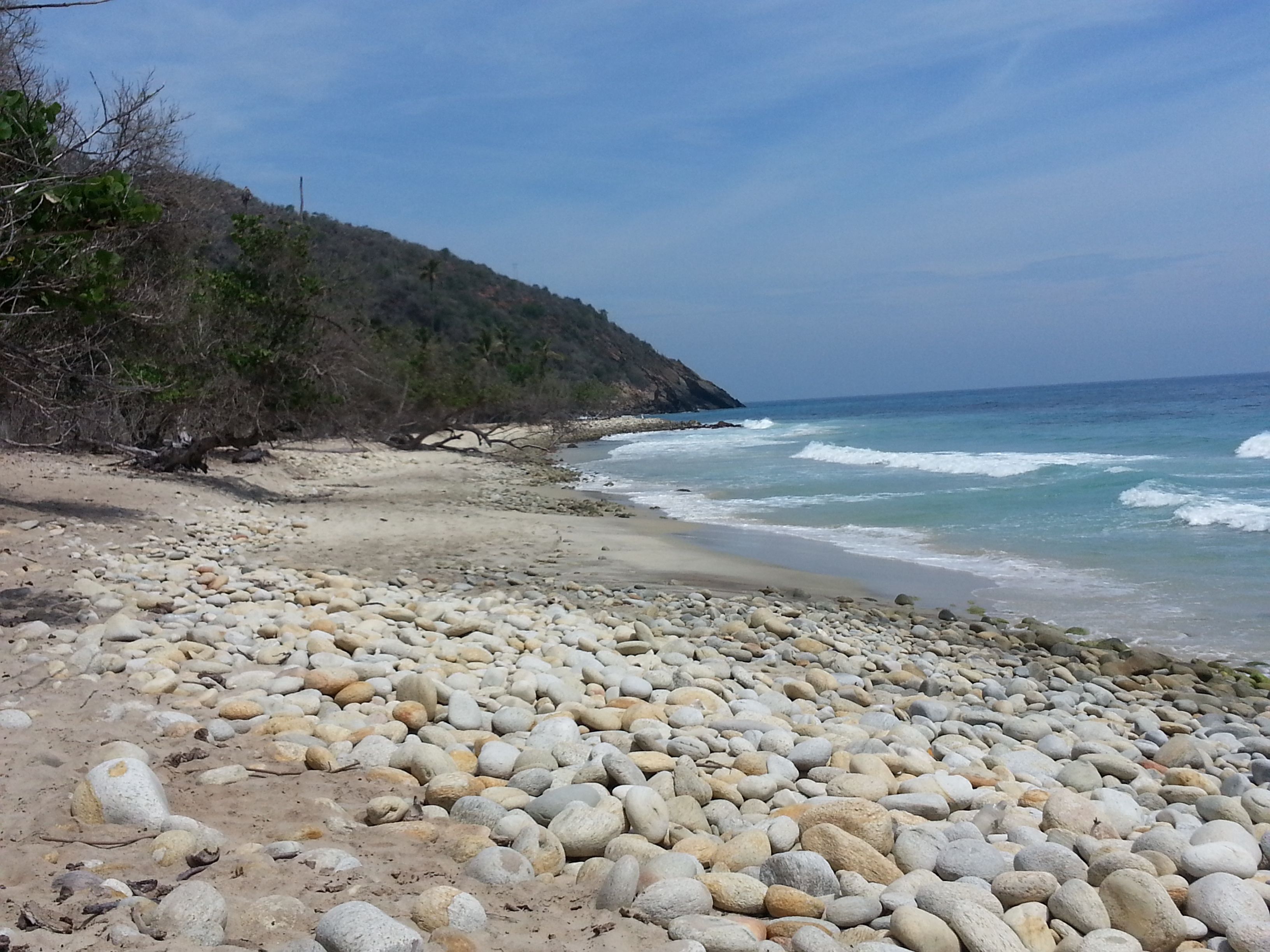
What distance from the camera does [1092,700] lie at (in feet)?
19.9

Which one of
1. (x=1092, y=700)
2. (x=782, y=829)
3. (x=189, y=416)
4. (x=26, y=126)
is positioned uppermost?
(x=26, y=126)

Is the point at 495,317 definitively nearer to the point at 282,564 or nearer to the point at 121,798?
the point at 282,564

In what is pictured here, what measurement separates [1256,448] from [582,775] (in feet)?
92.1

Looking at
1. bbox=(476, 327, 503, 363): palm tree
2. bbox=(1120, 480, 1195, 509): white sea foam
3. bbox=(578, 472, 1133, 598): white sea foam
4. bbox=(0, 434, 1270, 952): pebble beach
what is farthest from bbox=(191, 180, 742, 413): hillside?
bbox=(0, 434, 1270, 952): pebble beach

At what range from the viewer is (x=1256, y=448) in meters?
25.7

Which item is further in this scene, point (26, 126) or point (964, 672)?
point (964, 672)

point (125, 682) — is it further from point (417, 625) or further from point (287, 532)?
point (287, 532)

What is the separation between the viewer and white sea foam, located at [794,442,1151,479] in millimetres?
23469

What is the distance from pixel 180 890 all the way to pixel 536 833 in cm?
104

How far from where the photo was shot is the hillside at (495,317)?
71938 millimetres

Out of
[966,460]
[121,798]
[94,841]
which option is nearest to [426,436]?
[966,460]

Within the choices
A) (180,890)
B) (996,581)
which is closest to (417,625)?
(180,890)

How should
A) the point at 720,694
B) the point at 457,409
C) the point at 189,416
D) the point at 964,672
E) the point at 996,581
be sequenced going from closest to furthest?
the point at 720,694, the point at 964,672, the point at 996,581, the point at 189,416, the point at 457,409

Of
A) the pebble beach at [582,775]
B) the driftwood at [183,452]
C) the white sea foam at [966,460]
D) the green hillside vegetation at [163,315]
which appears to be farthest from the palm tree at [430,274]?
the pebble beach at [582,775]
